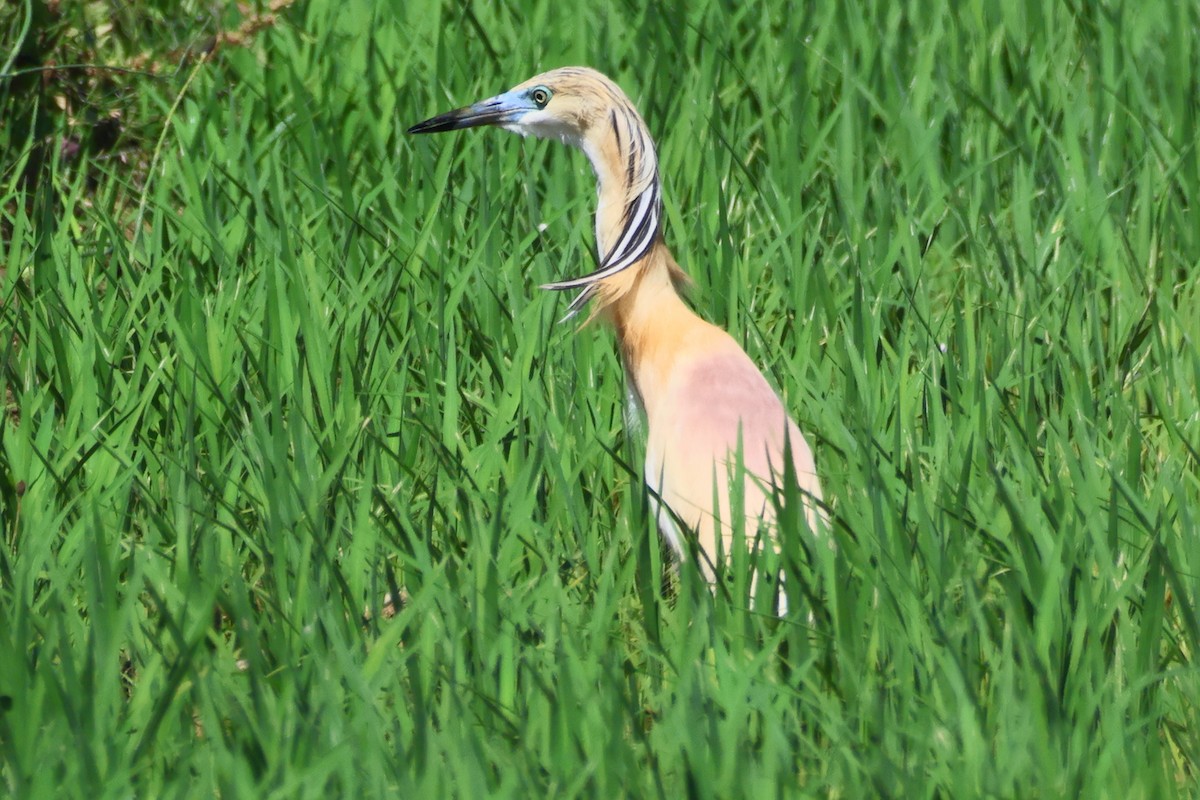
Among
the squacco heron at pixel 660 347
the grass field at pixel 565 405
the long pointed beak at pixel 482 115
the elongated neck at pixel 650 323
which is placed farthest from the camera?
the long pointed beak at pixel 482 115

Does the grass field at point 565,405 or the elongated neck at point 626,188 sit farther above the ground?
the elongated neck at point 626,188

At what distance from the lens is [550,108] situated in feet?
10.5

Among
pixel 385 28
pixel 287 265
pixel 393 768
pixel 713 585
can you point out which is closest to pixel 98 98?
pixel 385 28

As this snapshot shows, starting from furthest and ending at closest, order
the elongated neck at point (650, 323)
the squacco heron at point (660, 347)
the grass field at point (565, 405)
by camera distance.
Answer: the elongated neck at point (650, 323)
the squacco heron at point (660, 347)
the grass field at point (565, 405)

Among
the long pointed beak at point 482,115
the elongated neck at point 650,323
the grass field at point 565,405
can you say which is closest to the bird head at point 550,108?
the long pointed beak at point 482,115

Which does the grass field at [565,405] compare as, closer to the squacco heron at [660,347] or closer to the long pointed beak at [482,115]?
the squacco heron at [660,347]

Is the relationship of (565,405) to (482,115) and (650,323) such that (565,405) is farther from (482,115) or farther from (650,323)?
(482,115)

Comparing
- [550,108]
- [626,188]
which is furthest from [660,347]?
[550,108]

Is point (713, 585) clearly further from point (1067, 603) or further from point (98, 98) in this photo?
point (98, 98)

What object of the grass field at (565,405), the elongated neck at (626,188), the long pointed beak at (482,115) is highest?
the long pointed beak at (482,115)

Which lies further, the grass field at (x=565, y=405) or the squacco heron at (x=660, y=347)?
the squacco heron at (x=660, y=347)

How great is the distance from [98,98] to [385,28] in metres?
0.83

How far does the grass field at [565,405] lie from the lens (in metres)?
2.24

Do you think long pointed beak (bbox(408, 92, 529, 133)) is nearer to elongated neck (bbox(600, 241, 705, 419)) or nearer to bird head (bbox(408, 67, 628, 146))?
bird head (bbox(408, 67, 628, 146))
